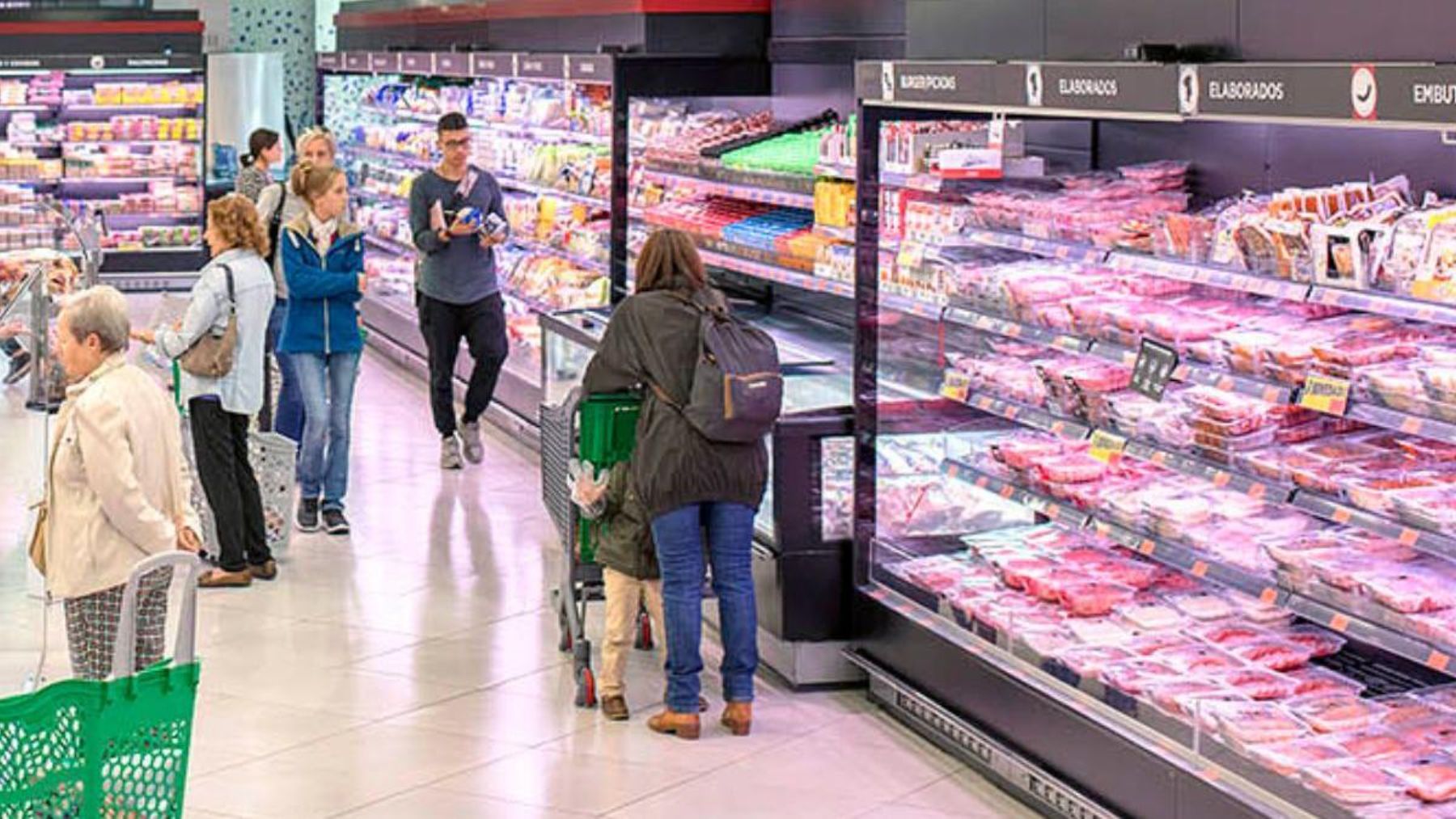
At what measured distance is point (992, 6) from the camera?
6.94 m

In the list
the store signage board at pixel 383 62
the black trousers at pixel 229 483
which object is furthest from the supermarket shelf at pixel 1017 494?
the store signage board at pixel 383 62

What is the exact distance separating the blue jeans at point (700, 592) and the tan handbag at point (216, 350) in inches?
95.2

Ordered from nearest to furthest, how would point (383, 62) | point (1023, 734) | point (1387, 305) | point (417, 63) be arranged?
point (1387, 305) → point (1023, 734) → point (417, 63) → point (383, 62)

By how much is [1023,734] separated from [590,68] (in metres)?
5.61

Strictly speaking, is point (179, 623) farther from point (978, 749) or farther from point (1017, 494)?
point (1017, 494)

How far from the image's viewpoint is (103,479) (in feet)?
19.7

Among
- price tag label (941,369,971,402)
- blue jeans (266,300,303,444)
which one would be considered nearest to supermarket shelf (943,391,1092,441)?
price tag label (941,369,971,402)

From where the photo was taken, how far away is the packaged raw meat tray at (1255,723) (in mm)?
5566

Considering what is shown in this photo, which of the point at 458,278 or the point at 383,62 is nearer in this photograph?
the point at 458,278

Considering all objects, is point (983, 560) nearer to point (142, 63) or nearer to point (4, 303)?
point (4, 303)

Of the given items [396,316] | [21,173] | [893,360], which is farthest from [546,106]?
[21,173]

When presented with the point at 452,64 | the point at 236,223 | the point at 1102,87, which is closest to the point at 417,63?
the point at 452,64

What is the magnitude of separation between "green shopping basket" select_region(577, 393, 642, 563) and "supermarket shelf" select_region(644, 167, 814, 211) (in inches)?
83.1

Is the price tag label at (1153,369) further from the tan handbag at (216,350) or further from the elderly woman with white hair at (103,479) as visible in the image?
the tan handbag at (216,350)
